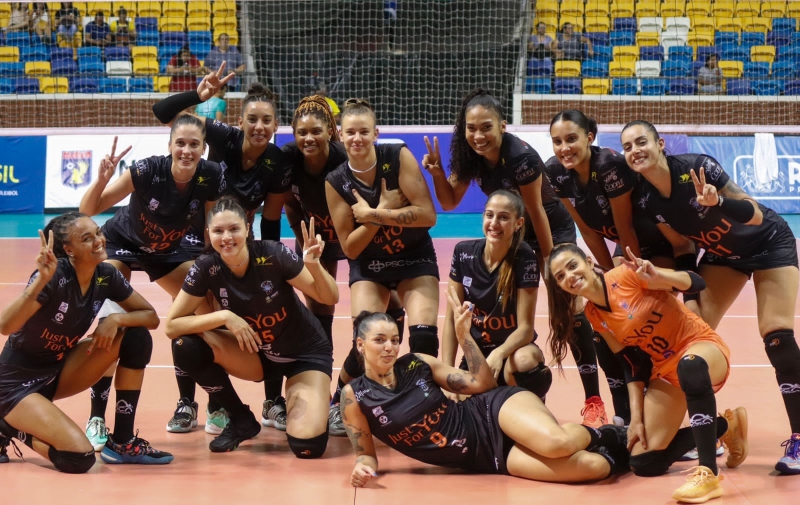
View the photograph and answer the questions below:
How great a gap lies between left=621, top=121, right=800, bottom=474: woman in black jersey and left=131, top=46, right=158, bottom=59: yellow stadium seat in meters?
12.9

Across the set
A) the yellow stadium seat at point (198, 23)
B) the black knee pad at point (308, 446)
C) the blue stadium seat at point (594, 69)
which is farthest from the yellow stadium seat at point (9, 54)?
the black knee pad at point (308, 446)

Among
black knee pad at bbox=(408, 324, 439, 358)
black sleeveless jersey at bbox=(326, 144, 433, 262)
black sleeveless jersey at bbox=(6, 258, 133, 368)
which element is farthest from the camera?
black sleeveless jersey at bbox=(326, 144, 433, 262)

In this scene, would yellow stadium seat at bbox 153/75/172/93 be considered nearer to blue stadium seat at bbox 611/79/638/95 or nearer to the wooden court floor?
blue stadium seat at bbox 611/79/638/95

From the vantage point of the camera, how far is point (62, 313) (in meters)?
4.46

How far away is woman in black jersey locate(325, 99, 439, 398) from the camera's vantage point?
5.07m

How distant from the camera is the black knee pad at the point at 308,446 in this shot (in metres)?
4.66

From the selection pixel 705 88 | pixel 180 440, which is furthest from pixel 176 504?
pixel 705 88

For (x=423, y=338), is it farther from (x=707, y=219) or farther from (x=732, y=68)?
(x=732, y=68)

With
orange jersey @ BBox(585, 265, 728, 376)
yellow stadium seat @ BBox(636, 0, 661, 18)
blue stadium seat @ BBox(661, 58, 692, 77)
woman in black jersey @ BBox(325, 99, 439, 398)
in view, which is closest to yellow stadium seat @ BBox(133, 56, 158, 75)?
yellow stadium seat @ BBox(636, 0, 661, 18)

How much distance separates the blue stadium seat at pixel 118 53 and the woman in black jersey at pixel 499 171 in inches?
471

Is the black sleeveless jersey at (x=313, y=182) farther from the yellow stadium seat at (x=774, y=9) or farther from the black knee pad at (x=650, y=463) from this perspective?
the yellow stadium seat at (x=774, y=9)

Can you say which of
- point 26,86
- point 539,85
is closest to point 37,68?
point 26,86

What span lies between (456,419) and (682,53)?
12966 millimetres

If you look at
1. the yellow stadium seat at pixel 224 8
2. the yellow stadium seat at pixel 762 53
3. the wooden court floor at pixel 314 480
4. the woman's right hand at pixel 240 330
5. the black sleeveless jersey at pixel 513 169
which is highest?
the yellow stadium seat at pixel 224 8
